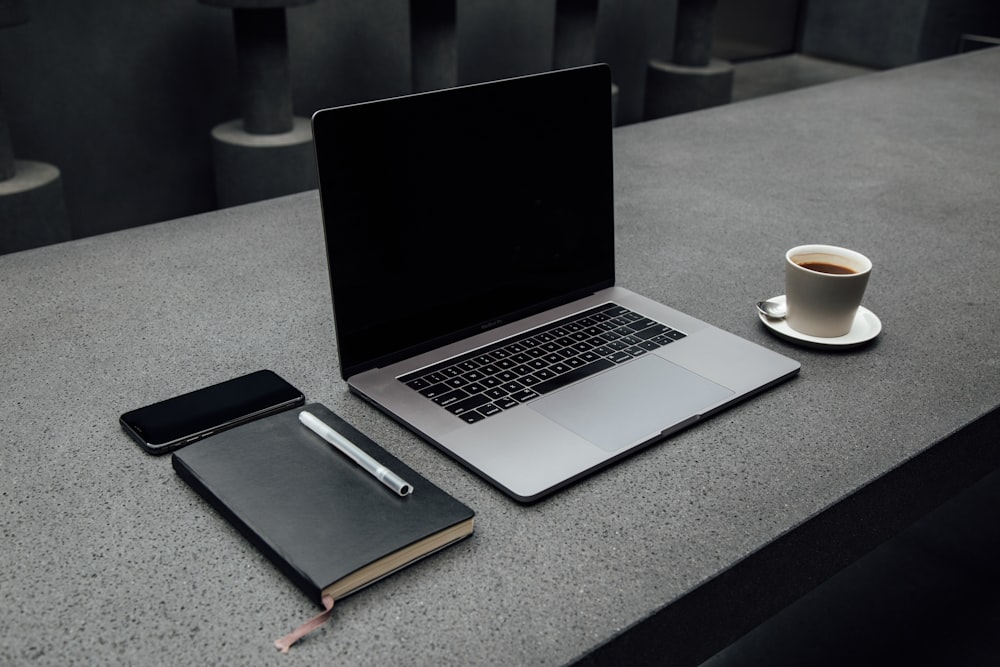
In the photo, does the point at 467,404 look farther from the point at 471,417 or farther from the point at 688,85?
the point at 688,85

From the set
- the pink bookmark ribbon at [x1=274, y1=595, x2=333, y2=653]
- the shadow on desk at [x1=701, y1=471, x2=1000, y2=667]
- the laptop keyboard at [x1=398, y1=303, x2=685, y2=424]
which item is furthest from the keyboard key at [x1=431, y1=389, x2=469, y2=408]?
the shadow on desk at [x1=701, y1=471, x2=1000, y2=667]

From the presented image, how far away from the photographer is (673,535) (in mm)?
621

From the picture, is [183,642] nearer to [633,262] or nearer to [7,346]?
[7,346]

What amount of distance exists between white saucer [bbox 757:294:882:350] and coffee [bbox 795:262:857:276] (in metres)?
0.05

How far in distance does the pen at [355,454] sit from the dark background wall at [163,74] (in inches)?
96.1

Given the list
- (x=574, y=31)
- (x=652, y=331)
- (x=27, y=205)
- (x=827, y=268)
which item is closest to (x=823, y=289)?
(x=827, y=268)

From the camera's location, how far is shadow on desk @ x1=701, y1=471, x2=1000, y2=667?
1.28 m

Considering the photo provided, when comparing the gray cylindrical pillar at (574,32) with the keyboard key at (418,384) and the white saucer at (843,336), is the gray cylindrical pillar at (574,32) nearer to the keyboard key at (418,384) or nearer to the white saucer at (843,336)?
the white saucer at (843,336)

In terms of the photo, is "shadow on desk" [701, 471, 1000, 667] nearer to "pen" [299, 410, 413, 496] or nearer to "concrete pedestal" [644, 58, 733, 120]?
"pen" [299, 410, 413, 496]

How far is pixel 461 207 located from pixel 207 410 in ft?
0.91

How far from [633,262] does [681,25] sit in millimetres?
3132

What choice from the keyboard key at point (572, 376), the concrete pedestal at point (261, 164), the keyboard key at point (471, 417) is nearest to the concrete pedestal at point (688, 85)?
the concrete pedestal at point (261, 164)

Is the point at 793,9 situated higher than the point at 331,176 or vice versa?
the point at 331,176

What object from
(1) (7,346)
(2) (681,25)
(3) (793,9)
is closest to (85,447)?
(1) (7,346)
